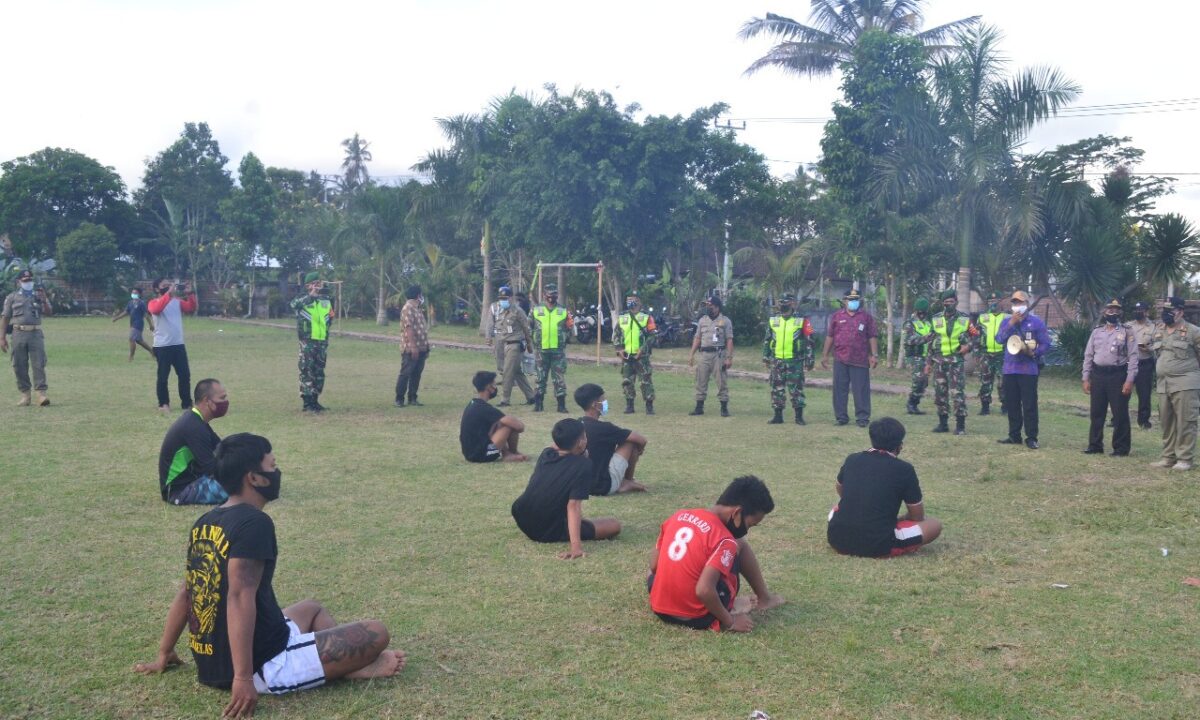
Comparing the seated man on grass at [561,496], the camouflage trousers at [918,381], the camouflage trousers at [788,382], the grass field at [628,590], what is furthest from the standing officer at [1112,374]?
the seated man on grass at [561,496]

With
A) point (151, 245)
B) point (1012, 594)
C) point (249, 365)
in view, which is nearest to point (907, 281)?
point (249, 365)

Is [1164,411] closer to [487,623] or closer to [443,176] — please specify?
[487,623]

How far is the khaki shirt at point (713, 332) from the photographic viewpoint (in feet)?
50.1

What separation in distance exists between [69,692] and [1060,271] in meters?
19.7

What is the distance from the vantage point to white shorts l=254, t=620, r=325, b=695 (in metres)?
4.53

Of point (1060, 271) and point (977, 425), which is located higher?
point (1060, 271)

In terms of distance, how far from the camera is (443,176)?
37031mm

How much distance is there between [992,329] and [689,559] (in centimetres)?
1134

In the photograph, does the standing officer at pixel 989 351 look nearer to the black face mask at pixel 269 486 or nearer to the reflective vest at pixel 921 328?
the reflective vest at pixel 921 328

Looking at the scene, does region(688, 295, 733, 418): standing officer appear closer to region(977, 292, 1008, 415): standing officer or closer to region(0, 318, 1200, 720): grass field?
region(0, 318, 1200, 720): grass field

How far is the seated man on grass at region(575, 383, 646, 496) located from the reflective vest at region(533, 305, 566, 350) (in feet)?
20.1

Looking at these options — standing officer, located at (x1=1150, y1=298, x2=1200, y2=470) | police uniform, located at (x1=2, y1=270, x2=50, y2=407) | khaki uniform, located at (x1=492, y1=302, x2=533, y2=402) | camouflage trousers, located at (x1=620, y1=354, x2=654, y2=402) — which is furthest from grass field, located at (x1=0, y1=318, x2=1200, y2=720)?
khaki uniform, located at (x1=492, y1=302, x2=533, y2=402)

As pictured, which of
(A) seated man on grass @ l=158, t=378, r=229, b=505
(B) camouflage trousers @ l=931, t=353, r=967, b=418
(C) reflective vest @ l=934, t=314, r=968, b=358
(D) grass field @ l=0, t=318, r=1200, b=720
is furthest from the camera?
(C) reflective vest @ l=934, t=314, r=968, b=358

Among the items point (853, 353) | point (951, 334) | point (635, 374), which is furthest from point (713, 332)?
point (951, 334)
